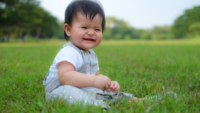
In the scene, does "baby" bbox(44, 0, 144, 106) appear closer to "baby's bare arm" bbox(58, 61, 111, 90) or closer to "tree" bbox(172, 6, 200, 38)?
"baby's bare arm" bbox(58, 61, 111, 90)

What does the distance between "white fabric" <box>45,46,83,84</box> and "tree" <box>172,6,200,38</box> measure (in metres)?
51.6

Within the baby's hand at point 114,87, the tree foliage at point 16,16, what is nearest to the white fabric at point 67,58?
the baby's hand at point 114,87

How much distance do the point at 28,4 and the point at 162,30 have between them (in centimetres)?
4732

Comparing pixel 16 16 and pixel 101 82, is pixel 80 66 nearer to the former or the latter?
pixel 101 82

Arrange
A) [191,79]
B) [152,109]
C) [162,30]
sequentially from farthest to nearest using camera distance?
[162,30], [191,79], [152,109]

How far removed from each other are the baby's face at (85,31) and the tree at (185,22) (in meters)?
51.4

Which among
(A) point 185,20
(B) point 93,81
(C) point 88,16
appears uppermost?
(A) point 185,20

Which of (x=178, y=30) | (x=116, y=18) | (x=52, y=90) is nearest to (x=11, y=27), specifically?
(x=52, y=90)

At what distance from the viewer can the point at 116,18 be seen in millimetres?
71188

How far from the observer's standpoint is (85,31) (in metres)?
1.66

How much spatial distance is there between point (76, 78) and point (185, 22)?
5618 cm

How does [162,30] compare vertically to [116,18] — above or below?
below

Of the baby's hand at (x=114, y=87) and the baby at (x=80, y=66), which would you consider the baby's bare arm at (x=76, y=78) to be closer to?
the baby at (x=80, y=66)

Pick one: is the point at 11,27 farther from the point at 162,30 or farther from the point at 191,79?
the point at 162,30
